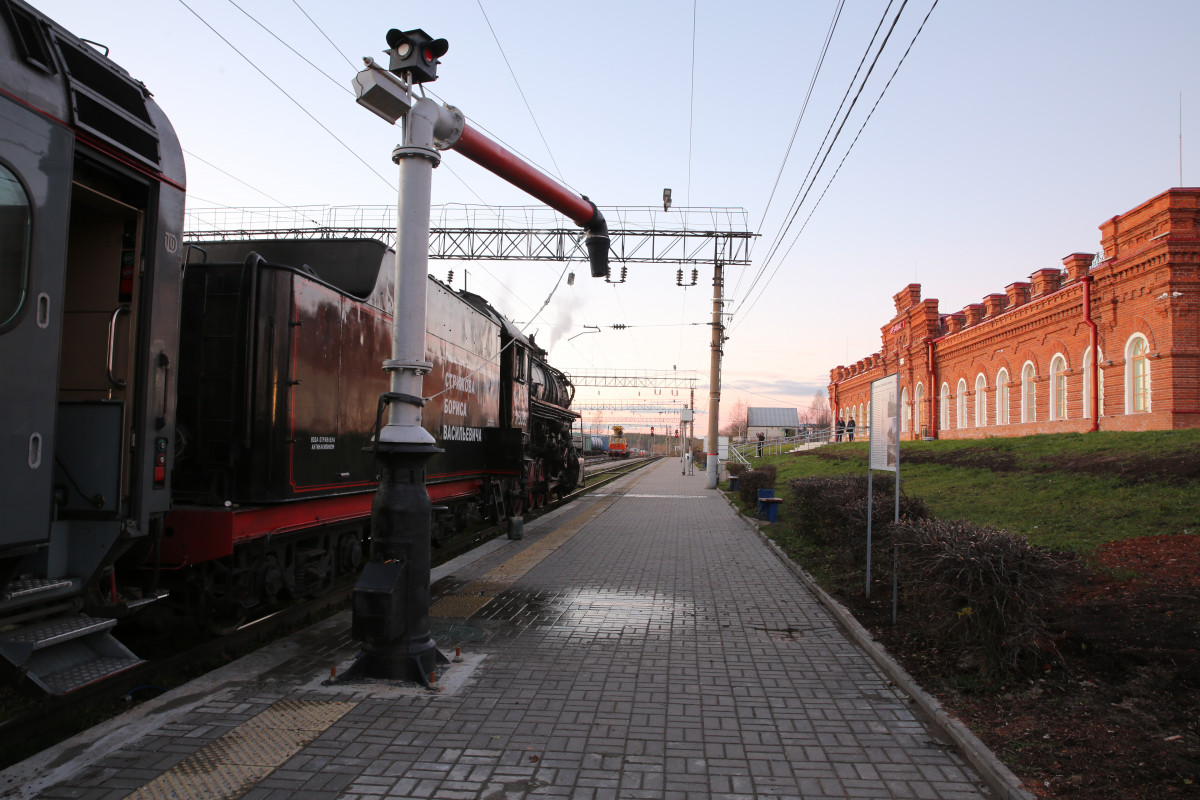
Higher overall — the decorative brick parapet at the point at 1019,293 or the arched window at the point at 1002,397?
the decorative brick parapet at the point at 1019,293

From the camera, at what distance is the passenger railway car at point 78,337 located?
3.46m

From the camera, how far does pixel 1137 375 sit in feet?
62.9

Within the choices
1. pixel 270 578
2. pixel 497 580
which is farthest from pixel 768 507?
pixel 270 578

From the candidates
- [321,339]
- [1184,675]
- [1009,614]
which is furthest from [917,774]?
[321,339]

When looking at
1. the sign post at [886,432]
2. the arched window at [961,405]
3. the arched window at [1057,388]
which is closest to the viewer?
the sign post at [886,432]

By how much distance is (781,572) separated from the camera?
30.0 feet

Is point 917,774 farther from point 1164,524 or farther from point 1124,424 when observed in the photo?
point 1124,424

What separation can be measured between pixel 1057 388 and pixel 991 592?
22257mm

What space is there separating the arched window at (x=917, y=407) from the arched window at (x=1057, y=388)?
34.2 ft

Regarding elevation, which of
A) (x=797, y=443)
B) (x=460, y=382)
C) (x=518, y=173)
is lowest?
(x=797, y=443)

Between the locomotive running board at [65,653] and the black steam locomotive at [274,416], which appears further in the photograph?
the black steam locomotive at [274,416]

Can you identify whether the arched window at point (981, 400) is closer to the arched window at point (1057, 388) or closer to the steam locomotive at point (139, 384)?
the arched window at point (1057, 388)

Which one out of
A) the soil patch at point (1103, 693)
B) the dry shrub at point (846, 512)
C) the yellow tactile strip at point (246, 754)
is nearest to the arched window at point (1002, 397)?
the dry shrub at point (846, 512)

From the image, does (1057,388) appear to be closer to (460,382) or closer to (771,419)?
(460,382)
